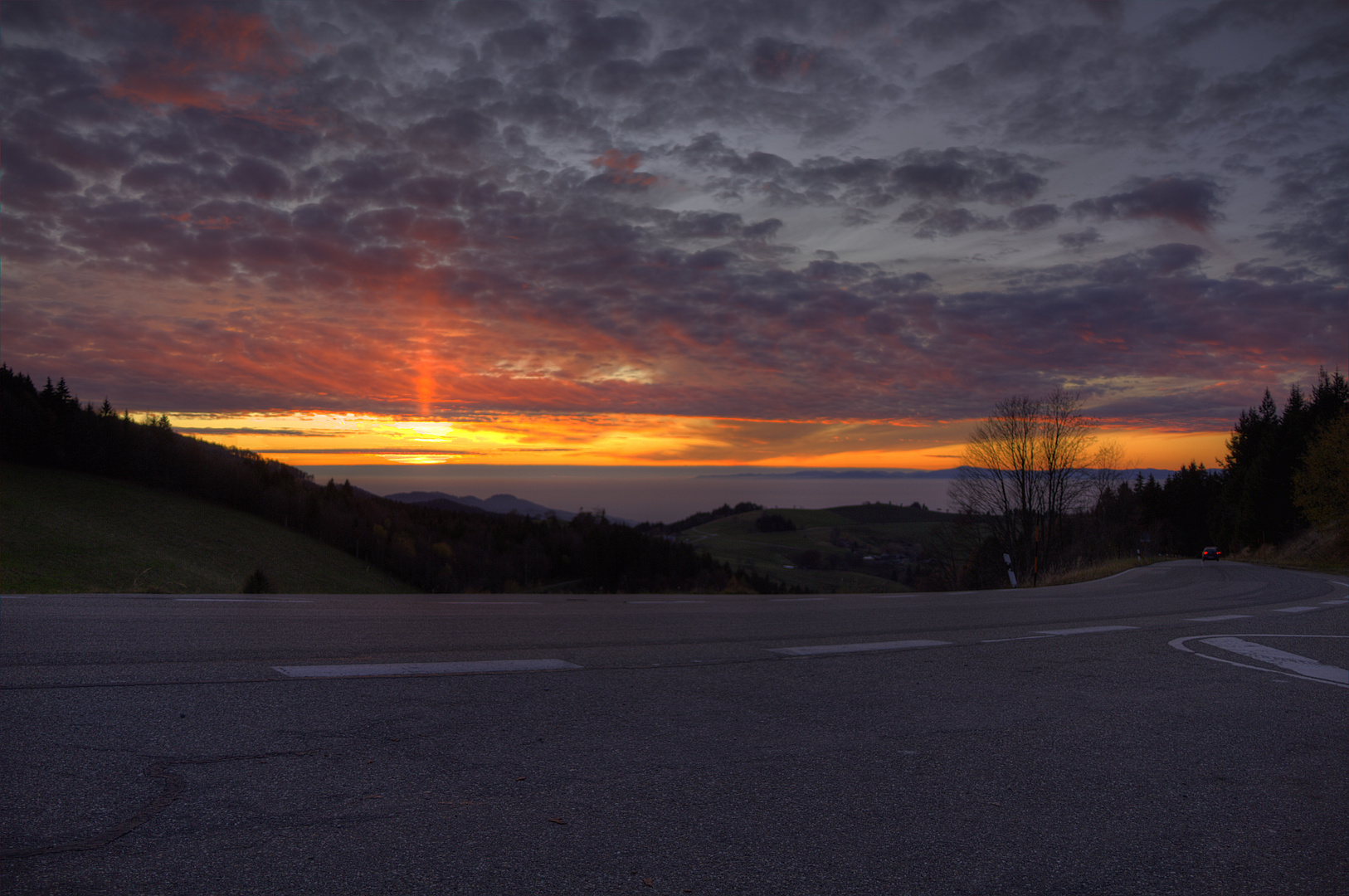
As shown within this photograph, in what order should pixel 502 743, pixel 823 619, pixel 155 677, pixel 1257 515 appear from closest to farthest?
1. pixel 502 743
2. pixel 155 677
3. pixel 823 619
4. pixel 1257 515

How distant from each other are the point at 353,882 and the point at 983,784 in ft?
8.40

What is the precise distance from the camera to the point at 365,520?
10512cm

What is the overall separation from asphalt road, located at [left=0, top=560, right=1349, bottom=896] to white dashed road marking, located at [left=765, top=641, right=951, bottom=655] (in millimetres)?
63

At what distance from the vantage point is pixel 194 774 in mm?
3078

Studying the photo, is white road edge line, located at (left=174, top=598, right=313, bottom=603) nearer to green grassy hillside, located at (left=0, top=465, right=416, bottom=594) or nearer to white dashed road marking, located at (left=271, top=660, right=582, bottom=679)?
white dashed road marking, located at (left=271, top=660, right=582, bottom=679)

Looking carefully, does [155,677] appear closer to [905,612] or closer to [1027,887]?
[1027,887]

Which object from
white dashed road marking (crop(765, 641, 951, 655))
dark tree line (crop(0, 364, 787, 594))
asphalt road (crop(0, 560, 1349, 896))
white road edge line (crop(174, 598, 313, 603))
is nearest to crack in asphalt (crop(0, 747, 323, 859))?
asphalt road (crop(0, 560, 1349, 896))

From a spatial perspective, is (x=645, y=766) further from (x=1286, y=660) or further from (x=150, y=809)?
(x=1286, y=660)

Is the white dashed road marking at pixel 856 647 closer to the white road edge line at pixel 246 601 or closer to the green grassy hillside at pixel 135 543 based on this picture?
the white road edge line at pixel 246 601

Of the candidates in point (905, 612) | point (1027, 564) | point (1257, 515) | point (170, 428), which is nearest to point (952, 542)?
point (1027, 564)

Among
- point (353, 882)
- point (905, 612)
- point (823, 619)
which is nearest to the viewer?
point (353, 882)

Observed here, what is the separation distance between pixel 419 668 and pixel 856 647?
3.82 meters

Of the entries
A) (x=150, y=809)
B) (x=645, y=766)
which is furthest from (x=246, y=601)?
(x=645, y=766)

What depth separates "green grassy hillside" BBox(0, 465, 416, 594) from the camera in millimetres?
47875
